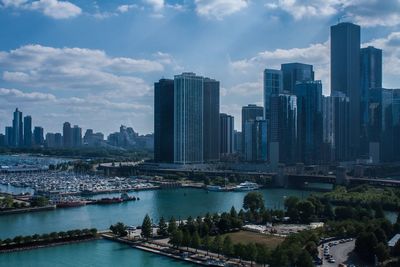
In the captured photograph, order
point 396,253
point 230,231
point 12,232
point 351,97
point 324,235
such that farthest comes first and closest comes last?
1. point 351,97
2. point 12,232
3. point 230,231
4. point 324,235
5. point 396,253

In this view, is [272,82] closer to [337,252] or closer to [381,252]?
[337,252]

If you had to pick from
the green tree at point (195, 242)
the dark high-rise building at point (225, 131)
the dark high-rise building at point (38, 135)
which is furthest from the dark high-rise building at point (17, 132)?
the green tree at point (195, 242)

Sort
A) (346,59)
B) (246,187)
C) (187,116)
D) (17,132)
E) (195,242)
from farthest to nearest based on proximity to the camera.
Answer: (17,132) < (346,59) < (187,116) < (246,187) < (195,242)

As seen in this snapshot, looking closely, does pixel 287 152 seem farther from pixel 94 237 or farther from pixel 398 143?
pixel 94 237

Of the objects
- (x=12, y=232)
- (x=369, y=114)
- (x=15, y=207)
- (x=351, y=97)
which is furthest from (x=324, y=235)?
(x=351, y=97)

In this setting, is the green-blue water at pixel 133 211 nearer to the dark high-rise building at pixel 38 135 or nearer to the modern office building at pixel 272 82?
the modern office building at pixel 272 82

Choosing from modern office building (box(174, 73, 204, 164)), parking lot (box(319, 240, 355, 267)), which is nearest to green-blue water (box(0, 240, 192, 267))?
parking lot (box(319, 240, 355, 267))

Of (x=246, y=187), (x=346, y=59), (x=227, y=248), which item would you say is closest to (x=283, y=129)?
(x=246, y=187)
